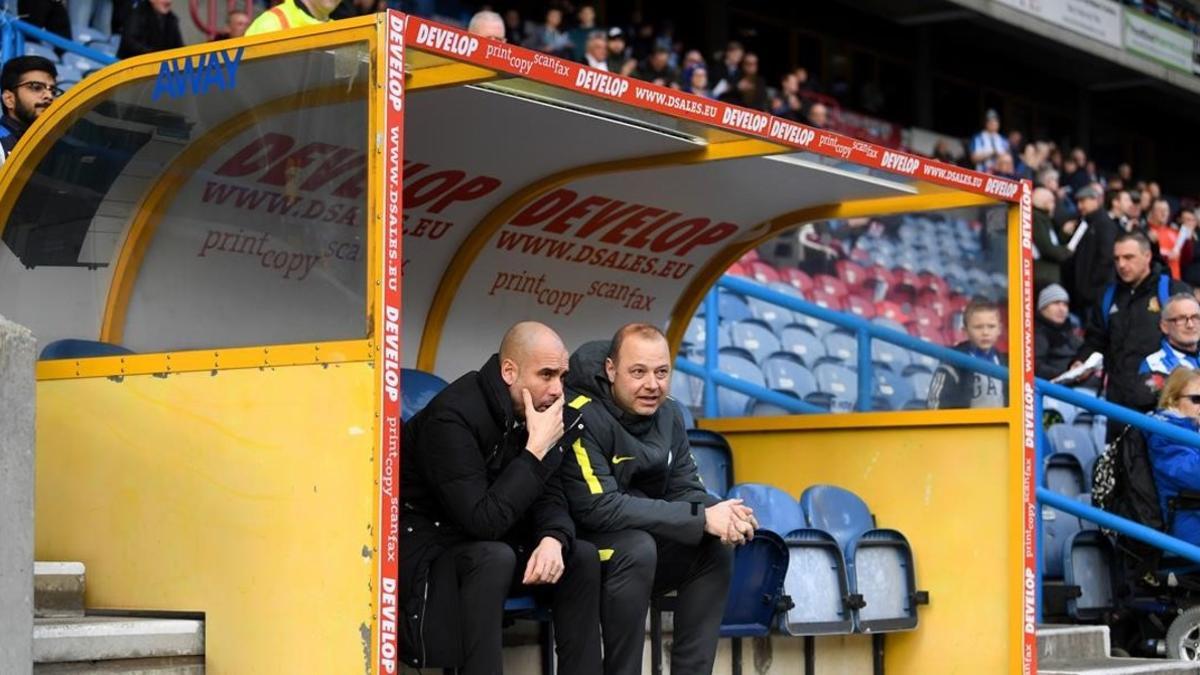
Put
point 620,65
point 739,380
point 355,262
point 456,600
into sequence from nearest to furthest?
point 355,262 < point 456,600 < point 739,380 < point 620,65

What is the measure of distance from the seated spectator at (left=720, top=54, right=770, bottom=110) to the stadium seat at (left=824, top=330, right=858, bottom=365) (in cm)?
890

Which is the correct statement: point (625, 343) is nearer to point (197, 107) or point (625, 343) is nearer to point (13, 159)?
point (197, 107)

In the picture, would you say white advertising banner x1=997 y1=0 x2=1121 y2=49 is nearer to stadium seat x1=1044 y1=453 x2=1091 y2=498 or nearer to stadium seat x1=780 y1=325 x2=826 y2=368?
stadium seat x1=1044 y1=453 x2=1091 y2=498

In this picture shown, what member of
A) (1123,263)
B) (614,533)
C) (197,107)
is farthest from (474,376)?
(1123,263)

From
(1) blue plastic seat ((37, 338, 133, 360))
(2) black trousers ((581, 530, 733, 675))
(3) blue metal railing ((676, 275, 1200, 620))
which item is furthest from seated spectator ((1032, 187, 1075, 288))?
(1) blue plastic seat ((37, 338, 133, 360))

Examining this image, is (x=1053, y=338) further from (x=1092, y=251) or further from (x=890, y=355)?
(x=890, y=355)

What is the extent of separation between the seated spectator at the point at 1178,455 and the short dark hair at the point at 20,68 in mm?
5801

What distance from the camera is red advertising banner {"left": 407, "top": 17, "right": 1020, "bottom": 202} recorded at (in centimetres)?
559

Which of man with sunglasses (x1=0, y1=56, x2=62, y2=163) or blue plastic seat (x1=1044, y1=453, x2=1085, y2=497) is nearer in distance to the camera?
man with sunglasses (x1=0, y1=56, x2=62, y2=163)

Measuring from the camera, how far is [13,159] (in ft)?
21.2

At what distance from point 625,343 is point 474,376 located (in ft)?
2.88

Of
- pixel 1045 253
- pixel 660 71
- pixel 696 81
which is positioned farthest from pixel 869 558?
pixel 660 71

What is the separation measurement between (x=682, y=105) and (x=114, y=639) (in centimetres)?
265

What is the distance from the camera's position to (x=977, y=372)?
8430 mm
